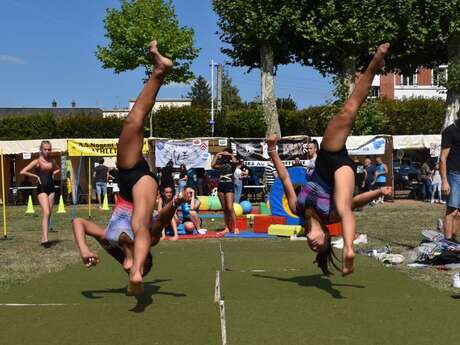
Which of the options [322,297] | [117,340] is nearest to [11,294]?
[117,340]

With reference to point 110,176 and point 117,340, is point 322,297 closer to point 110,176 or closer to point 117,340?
point 117,340

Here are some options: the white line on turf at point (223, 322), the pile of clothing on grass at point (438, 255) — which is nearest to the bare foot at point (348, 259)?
the white line on turf at point (223, 322)

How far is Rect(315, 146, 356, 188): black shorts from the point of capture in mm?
6570

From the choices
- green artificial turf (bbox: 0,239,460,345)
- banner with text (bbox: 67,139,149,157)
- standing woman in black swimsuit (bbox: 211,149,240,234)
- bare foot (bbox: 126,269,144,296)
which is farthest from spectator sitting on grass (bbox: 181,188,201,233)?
banner with text (bbox: 67,139,149,157)

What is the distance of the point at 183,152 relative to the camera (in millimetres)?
24281

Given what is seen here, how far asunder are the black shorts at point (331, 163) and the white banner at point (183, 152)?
17635mm

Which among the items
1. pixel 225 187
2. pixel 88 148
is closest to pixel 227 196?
pixel 225 187

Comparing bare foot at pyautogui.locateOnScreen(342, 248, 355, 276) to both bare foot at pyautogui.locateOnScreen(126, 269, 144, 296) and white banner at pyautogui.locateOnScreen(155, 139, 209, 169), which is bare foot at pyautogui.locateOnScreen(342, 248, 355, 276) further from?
white banner at pyautogui.locateOnScreen(155, 139, 209, 169)

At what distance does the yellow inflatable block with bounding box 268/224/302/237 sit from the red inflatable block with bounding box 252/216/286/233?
20.1 inches

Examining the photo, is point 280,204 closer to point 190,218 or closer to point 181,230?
point 190,218

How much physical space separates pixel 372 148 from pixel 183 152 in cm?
741

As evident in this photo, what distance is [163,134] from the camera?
4353 cm

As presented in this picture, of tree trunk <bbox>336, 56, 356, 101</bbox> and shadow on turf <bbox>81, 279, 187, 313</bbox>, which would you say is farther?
tree trunk <bbox>336, 56, 356, 101</bbox>

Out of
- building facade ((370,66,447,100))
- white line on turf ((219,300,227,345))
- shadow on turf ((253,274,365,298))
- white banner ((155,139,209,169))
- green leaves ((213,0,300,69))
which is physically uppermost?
building facade ((370,66,447,100))
